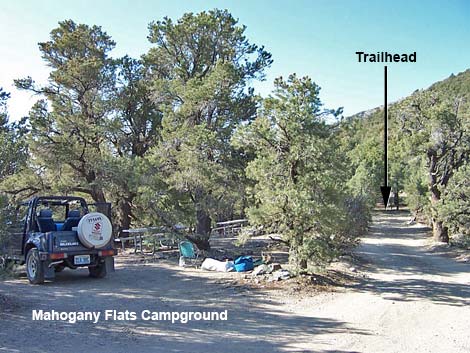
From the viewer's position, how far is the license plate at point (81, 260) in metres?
10.9

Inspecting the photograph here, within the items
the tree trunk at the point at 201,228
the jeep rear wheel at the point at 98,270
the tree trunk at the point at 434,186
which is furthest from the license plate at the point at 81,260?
the tree trunk at the point at 434,186

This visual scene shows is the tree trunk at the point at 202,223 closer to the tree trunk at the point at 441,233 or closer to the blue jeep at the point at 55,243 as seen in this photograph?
the blue jeep at the point at 55,243

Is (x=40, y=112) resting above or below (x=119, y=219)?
above

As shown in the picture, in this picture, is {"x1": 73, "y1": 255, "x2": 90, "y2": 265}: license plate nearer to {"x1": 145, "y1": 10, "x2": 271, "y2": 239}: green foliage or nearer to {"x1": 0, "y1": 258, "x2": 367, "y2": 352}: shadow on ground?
{"x1": 0, "y1": 258, "x2": 367, "y2": 352}: shadow on ground

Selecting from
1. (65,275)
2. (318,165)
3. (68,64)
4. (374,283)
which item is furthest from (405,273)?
(68,64)

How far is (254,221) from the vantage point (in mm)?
11414

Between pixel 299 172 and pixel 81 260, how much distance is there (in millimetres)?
5970

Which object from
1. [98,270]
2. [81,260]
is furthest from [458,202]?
[81,260]

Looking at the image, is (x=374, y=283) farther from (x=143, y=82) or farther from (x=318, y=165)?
(x=143, y=82)

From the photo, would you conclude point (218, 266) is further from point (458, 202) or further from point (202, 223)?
point (458, 202)

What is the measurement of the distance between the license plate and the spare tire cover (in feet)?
1.01

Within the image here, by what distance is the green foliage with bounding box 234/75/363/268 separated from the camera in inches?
428

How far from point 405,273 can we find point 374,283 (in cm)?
285

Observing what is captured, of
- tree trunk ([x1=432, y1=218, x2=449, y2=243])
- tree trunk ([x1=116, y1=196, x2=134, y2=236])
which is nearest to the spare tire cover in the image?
tree trunk ([x1=116, y1=196, x2=134, y2=236])
